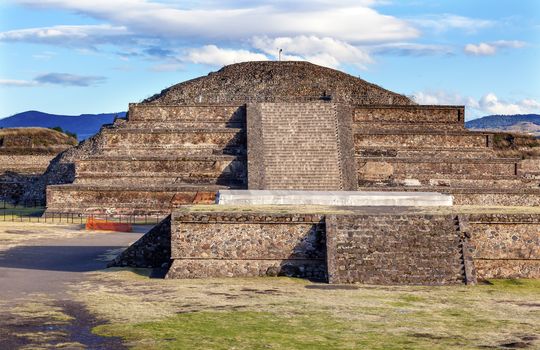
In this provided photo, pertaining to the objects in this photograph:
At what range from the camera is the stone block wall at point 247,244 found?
65.9 ft

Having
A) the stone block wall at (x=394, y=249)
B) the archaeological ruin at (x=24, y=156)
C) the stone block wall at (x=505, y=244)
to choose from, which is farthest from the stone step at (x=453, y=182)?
the archaeological ruin at (x=24, y=156)

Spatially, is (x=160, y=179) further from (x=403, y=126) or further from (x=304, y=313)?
(x=304, y=313)

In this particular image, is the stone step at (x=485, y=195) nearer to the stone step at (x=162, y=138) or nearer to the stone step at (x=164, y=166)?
the stone step at (x=164, y=166)

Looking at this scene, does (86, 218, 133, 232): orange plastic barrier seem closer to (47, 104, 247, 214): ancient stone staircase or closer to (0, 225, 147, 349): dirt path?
(0, 225, 147, 349): dirt path

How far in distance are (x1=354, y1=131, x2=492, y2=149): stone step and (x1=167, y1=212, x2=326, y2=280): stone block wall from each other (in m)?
19.2

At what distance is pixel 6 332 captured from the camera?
14.0 m

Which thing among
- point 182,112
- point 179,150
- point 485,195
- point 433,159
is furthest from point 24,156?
point 485,195

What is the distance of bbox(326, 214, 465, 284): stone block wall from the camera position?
19.2m

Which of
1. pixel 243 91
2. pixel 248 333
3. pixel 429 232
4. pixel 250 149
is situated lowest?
pixel 248 333

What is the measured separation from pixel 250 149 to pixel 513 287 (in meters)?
19.2

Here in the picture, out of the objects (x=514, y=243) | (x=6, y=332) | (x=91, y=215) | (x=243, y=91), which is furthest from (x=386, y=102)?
(x=6, y=332)

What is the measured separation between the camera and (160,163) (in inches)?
1474

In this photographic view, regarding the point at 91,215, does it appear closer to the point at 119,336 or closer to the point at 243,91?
the point at 243,91

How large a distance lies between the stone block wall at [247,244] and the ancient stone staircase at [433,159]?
15.1 metres
